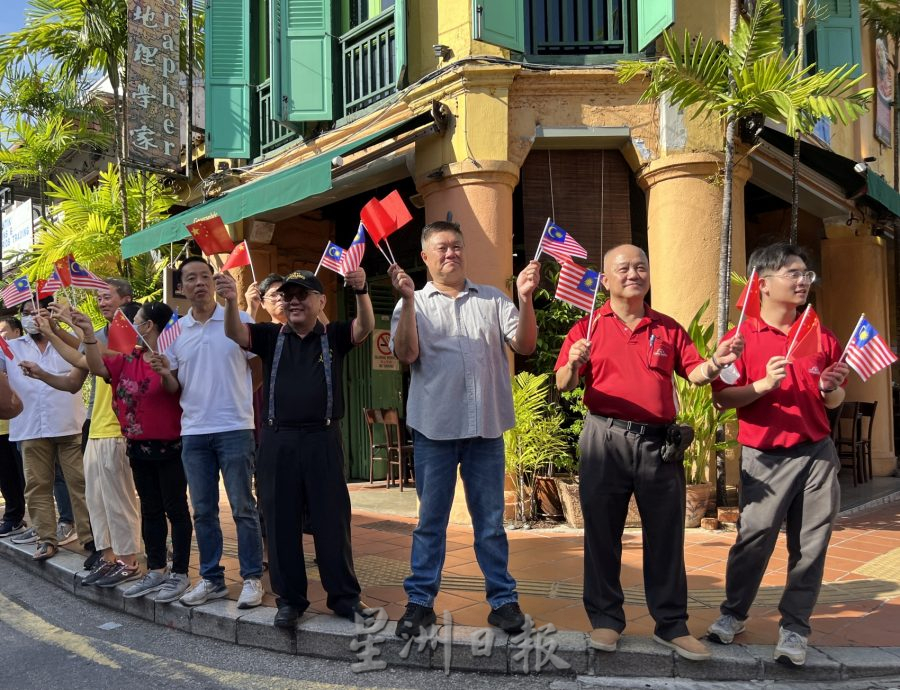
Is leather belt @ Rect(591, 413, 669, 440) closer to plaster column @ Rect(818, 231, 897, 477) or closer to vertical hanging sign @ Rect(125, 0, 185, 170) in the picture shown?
plaster column @ Rect(818, 231, 897, 477)

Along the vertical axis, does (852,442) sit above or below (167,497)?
below

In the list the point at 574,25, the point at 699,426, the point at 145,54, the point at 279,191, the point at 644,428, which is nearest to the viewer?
the point at 644,428

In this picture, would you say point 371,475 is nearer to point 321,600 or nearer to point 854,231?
point 321,600

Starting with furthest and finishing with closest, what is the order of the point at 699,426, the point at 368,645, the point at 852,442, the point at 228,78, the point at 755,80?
the point at 228,78 → the point at 852,442 → the point at 699,426 → the point at 755,80 → the point at 368,645

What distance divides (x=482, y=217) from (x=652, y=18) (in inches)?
95.9

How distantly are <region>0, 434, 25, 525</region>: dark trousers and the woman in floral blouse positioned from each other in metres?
2.72

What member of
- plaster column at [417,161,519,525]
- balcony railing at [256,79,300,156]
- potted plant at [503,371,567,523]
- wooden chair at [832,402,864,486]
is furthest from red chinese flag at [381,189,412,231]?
wooden chair at [832,402,864,486]

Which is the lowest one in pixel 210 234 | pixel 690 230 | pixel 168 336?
pixel 168 336

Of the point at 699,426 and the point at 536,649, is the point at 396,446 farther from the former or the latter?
the point at 536,649

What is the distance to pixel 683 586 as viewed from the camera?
3633 mm

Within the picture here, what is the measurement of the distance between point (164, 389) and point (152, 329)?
485 millimetres

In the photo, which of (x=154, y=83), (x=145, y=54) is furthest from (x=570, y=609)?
(x=145, y=54)

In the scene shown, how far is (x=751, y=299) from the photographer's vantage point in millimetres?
3777

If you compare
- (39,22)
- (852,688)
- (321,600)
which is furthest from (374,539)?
(39,22)
